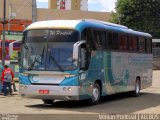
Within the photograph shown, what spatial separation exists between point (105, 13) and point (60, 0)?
27589 mm

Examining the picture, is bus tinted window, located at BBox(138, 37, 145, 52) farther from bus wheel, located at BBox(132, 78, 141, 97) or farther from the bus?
the bus

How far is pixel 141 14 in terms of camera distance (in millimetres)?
64438

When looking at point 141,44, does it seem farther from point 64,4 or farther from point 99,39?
point 64,4

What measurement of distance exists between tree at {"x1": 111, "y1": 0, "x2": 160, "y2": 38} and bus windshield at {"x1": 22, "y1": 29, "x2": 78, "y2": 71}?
47085mm

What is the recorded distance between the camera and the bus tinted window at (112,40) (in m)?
20.8

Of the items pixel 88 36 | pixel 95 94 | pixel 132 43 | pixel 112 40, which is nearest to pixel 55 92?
pixel 95 94

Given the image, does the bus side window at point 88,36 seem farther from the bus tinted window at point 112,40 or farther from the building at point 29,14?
the building at point 29,14

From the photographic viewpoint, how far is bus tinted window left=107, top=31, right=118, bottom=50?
20.8 metres

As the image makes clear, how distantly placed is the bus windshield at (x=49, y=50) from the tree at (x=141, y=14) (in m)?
47.1

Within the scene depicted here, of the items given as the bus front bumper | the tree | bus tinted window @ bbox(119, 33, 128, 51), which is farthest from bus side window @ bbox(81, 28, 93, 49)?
the tree

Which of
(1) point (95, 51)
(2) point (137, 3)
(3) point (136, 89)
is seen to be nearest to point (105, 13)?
(2) point (137, 3)

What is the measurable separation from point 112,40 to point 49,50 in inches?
167

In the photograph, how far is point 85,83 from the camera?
1825 centimetres

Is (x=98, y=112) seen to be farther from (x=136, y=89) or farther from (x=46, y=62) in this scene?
(x=136, y=89)
